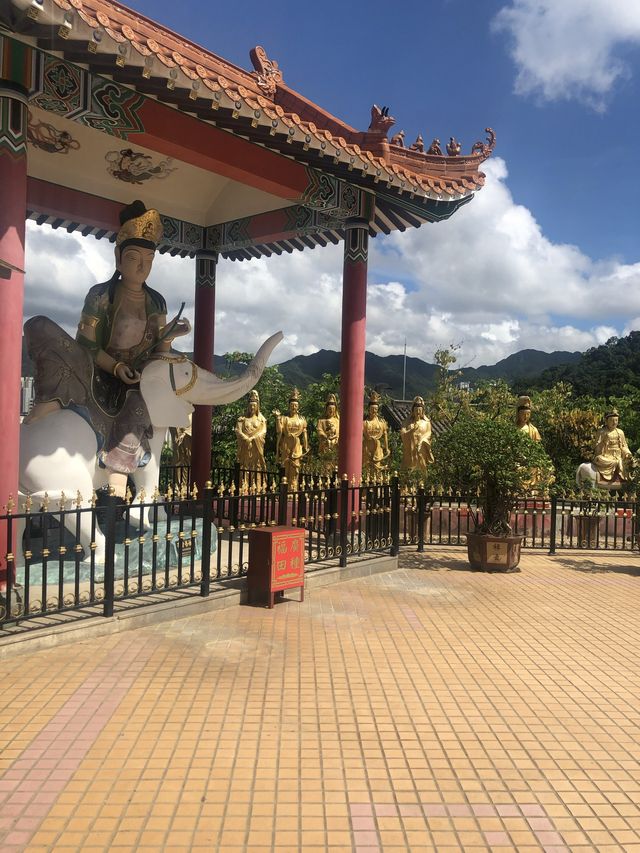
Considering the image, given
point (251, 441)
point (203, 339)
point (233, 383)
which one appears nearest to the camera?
point (233, 383)

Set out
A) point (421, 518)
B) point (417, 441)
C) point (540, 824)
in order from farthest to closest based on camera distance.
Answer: point (417, 441), point (421, 518), point (540, 824)

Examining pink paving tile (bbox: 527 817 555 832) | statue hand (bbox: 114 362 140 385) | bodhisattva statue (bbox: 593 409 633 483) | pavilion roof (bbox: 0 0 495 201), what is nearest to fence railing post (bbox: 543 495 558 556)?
bodhisattva statue (bbox: 593 409 633 483)

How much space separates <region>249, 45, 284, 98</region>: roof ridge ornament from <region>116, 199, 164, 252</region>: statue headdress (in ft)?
9.44

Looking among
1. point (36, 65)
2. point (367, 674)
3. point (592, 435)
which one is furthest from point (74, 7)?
point (592, 435)

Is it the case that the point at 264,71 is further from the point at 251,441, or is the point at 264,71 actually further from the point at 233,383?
the point at 251,441

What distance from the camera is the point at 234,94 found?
21.2ft

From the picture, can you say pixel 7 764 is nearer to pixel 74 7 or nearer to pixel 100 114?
pixel 74 7

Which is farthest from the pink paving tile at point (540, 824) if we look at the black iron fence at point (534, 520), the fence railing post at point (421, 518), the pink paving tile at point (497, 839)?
the fence railing post at point (421, 518)

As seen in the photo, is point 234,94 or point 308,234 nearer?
point 234,94

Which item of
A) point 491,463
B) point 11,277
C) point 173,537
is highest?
point 11,277

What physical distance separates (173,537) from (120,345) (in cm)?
242

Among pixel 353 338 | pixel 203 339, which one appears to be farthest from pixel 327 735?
pixel 203 339

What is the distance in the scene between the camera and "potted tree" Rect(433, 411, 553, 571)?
30.1 feet

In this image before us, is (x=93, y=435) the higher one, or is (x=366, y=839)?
(x=93, y=435)
